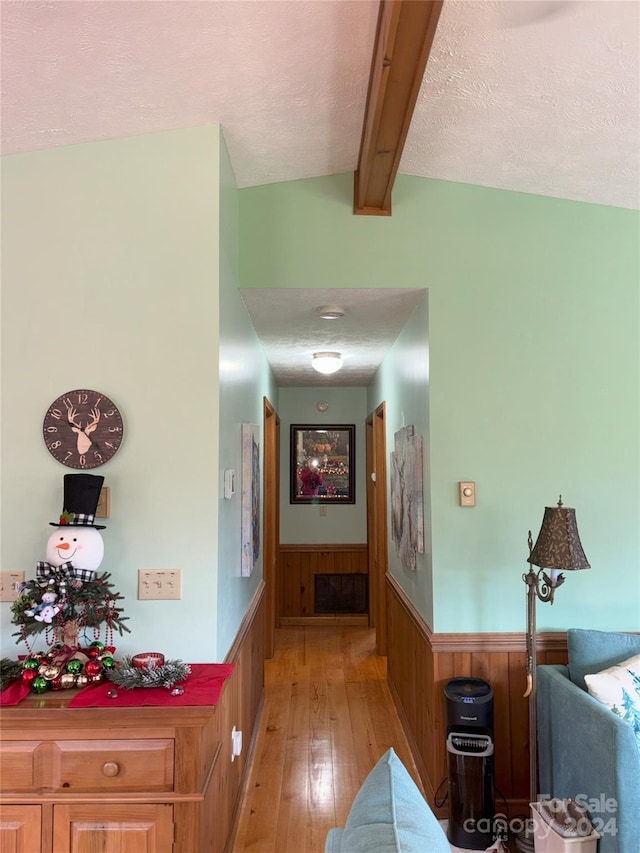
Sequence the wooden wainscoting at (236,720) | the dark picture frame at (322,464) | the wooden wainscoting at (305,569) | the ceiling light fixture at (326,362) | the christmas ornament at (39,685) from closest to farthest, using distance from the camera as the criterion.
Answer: the christmas ornament at (39,685)
the wooden wainscoting at (236,720)
the ceiling light fixture at (326,362)
the wooden wainscoting at (305,569)
the dark picture frame at (322,464)

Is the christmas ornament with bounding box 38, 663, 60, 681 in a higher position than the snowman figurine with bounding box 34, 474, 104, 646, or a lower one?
lower

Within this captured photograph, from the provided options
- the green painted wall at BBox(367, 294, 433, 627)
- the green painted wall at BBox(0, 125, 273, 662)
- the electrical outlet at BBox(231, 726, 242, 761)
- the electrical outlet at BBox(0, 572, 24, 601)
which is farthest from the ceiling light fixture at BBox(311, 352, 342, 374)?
the electrical outlet at BBox(0, 572, 24, 601)

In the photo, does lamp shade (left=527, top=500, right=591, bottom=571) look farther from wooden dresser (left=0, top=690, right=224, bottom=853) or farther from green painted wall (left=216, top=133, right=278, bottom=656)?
wooden dresser (left=0, top=690, right=224, bottom=853)

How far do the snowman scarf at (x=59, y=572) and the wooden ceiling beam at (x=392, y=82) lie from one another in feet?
5.84

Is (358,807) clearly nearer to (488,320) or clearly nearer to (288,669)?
(488,320)

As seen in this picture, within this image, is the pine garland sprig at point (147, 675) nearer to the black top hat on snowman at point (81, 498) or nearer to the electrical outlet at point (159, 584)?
the electrical outlet at point (159, 584)

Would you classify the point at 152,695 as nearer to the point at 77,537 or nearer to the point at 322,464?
the point at 77,537

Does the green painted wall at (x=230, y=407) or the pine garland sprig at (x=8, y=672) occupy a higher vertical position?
the green painted wall at (x=230, y=407)

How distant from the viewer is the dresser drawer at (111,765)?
1703mm

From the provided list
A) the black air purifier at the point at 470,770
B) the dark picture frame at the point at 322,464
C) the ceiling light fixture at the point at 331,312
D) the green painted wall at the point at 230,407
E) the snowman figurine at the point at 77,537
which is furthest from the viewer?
the dark picture frame at the point at 322,464

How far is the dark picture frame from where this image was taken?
19.8 ft

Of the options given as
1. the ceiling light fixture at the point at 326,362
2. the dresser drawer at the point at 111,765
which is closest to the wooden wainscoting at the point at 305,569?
the ceiling light fixture at the point at 326,362

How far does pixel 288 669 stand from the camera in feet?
15.2

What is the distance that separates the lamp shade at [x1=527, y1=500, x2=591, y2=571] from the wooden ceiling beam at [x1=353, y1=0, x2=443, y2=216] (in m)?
1.52
